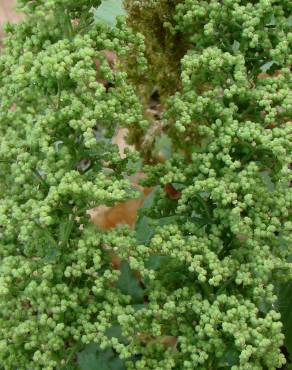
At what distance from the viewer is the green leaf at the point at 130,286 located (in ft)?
6.87

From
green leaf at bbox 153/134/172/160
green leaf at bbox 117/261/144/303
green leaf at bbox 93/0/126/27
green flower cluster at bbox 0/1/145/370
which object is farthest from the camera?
green leaf at bbox 153/134/172/160

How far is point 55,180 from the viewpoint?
162 cm

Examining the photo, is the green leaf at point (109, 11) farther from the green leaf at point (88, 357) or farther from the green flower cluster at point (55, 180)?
the green leaf at point (88, 357)

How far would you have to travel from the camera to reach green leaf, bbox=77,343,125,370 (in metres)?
2.10

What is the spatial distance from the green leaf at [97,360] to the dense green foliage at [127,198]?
24cm

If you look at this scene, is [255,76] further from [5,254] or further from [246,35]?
[5,254]

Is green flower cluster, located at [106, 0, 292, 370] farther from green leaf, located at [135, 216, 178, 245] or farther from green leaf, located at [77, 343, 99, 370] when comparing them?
green leaf, located at [77, 343, 99, 370]

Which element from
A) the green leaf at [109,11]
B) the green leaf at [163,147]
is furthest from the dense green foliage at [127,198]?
the green leaf at [163,147]

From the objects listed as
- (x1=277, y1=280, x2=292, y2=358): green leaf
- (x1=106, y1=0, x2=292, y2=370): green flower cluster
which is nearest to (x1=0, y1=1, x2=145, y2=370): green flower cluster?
(x1=106, y1=0, x2=292, y2=370): green flower cluster

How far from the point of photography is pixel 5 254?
1.73 m

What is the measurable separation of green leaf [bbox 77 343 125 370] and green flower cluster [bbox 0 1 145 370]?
1.19 feet

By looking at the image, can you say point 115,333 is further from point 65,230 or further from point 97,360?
point 65,230

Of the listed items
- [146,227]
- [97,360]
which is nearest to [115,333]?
[97,360]

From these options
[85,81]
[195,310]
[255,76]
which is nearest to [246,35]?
[255,76]
